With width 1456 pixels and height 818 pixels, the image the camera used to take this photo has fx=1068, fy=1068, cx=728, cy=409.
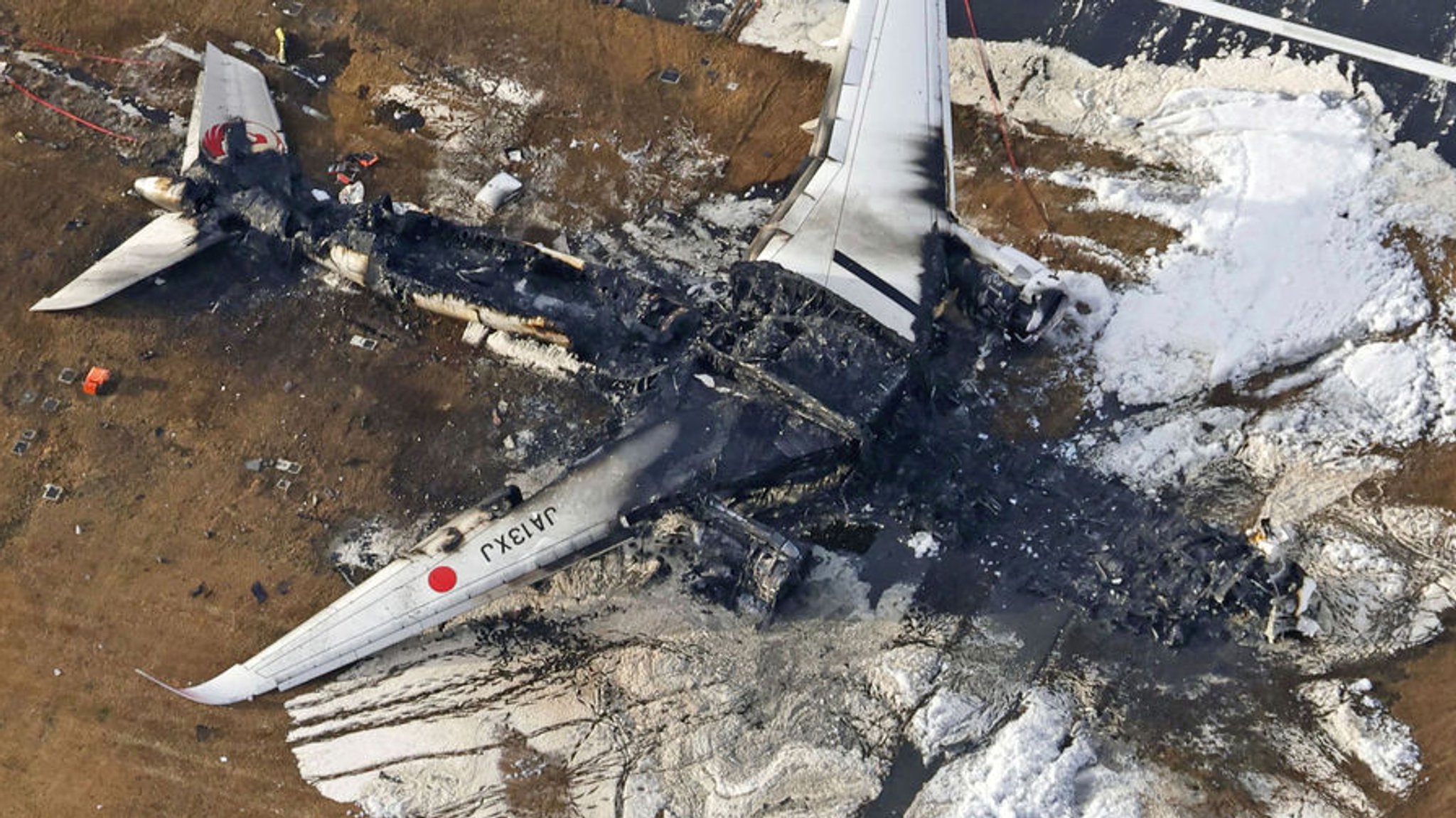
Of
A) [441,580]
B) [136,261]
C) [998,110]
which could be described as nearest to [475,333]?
[441,580]

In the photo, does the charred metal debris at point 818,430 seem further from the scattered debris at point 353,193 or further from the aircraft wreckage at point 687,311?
the scattered debris at point 353,193

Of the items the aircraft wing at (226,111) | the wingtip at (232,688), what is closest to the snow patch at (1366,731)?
the wingtip at (232,688)

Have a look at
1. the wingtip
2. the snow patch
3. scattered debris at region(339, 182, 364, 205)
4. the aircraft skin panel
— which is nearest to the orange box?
scattered debris at region(339, 182, 364, 205)

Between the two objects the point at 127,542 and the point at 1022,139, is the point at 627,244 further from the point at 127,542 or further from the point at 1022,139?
the point at 127,542

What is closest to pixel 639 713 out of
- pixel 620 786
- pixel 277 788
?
pixel 620 786

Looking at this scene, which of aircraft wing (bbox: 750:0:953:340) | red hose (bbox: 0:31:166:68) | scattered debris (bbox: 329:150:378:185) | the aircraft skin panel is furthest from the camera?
red hose (bbox: 0:31:166:68)

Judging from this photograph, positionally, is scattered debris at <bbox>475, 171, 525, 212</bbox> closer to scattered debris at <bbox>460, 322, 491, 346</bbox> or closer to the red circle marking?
scattered debris at <bbox>460, 322, 491, 346</bbox>
